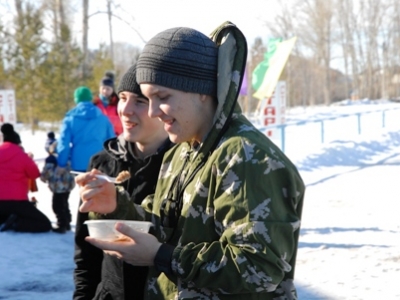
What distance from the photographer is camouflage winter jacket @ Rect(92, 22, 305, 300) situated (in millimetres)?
1755

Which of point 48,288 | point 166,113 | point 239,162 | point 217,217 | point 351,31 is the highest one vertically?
point 351,31

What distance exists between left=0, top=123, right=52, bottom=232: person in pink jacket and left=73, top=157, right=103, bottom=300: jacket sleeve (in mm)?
5309

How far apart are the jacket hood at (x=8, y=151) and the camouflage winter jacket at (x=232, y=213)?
21.0 feet

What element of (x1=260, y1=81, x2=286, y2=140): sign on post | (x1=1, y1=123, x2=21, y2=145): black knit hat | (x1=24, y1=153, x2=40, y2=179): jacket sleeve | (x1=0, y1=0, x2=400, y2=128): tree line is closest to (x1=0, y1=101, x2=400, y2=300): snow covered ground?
(x1=24, y1=153, x2=40, y2=179): jacket sleeve

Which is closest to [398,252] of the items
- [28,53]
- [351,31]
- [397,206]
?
[397,206]

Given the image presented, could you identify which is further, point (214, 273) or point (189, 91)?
point (189, 91)

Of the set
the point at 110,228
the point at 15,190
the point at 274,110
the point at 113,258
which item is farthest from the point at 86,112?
the point at 274,110

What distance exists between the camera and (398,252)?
6793 mm

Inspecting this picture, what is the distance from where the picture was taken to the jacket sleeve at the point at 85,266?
9.38 ft

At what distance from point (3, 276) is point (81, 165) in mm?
2014

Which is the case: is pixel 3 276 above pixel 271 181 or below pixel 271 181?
below

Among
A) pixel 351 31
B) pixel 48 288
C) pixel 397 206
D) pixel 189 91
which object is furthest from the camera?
pixel 351 31

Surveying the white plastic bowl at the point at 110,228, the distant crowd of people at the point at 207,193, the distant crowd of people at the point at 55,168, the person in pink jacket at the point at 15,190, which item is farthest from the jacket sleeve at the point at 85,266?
the person in pink jacket at the point at 15,190

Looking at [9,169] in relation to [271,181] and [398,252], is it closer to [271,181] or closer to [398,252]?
[398,252]
